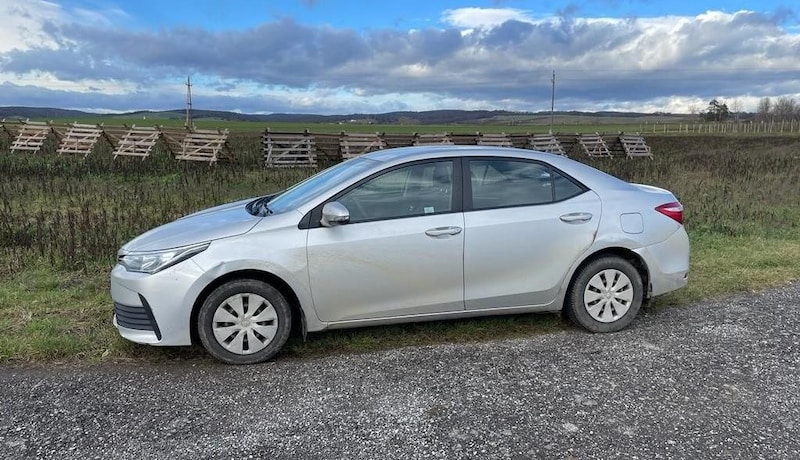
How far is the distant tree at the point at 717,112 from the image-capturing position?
306 feet

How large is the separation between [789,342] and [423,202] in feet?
10.2

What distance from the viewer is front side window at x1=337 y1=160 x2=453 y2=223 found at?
462 centimetres

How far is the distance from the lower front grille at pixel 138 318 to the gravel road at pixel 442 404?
28 centimetres

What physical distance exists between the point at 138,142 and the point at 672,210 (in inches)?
884

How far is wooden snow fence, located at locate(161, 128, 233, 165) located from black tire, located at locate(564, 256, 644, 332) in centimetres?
1946

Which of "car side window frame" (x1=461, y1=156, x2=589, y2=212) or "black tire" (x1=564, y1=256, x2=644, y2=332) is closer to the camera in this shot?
"car side window frame" (x1=461, y1=156, x2=589, y2=212)

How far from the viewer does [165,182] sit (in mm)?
16406

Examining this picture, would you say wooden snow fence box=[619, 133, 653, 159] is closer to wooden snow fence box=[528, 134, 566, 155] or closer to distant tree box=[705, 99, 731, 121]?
wooden snow fence box=[528, 134, 566, 155]

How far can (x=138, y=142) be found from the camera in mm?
23734

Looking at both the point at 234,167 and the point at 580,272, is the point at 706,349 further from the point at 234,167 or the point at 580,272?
the point at 234,167

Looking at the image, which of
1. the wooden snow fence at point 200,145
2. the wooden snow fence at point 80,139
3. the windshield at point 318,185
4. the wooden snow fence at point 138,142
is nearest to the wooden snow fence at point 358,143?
the wooden snow fence at point 200,145

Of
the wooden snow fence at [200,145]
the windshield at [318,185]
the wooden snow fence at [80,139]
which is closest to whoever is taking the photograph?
the windshield at [318,185]

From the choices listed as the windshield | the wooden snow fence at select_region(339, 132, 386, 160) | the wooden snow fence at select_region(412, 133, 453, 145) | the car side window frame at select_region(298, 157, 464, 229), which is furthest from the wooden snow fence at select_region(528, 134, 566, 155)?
the car side window frame at select_region(298, 157, 464, 229)

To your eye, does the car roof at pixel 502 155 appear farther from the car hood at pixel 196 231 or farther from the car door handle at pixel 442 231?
the car hood at pixel 196 231
